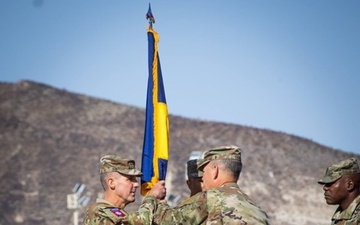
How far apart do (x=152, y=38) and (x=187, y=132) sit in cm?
5868

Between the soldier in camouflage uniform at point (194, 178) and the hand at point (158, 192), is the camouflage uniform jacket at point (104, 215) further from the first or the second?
the soldier in camouflage uniform at point (194, 178)

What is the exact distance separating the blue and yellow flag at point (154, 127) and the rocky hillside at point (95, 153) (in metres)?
37.7

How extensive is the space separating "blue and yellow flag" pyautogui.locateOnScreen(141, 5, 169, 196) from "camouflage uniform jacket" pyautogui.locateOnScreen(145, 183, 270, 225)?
76.0 inches

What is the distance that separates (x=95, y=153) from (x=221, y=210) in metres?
53.9

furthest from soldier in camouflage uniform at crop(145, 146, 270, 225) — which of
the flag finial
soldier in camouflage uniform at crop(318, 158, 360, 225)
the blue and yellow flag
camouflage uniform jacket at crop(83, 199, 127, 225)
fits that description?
the flag finial

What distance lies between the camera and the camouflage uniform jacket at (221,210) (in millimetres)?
7012

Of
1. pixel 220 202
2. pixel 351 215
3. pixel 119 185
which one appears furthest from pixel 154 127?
pixel 220 202

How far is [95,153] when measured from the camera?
60688 millimetres

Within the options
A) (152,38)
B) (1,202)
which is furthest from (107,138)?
(152,38)

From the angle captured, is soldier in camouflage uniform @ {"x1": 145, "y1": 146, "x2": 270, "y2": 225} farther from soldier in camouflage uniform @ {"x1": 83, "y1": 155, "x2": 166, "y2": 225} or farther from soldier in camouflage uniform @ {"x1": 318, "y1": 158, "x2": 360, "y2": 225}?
soldier in camouflage uniform @ {"x1": 318, "y1": 158, "x2": 360, "y2": 225}

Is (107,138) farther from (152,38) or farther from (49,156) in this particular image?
(152,38)

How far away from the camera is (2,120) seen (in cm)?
6406

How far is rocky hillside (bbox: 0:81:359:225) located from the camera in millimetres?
52469

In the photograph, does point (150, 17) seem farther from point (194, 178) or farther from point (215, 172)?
point (215, 172)
